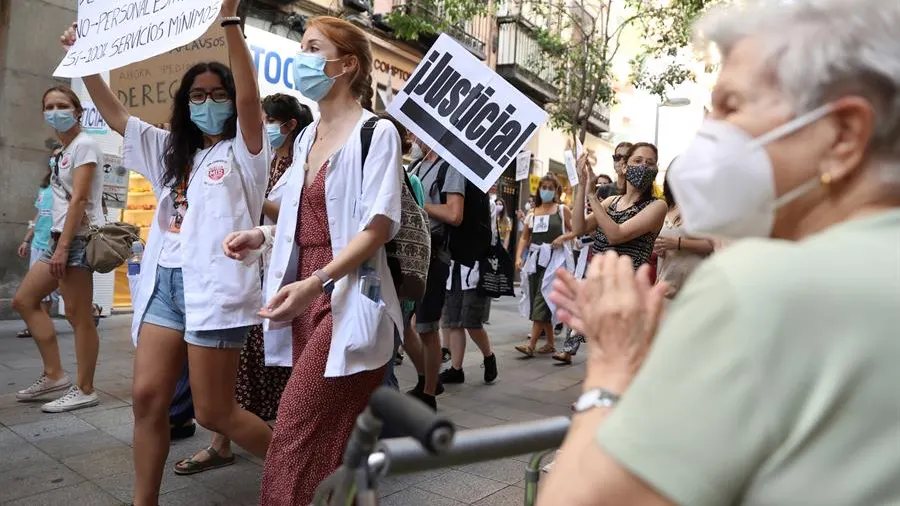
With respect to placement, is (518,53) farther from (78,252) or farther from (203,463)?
(203,463)

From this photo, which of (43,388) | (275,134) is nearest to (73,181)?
(43,388)

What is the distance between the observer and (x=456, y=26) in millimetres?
13734

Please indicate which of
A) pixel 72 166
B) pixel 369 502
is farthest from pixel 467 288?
pixel 369 502

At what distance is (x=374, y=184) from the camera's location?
7.36ft

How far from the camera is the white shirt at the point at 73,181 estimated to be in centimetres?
426

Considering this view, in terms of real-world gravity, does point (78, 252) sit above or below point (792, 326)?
below

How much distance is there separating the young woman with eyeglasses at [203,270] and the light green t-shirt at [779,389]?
2.01 meters

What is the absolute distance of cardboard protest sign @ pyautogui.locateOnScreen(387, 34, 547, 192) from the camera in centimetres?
332

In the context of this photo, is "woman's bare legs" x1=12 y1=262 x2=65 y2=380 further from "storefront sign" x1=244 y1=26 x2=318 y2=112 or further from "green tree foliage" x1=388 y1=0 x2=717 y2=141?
"green tree foliage" x1=388 y1=0 x2=717 y2=141

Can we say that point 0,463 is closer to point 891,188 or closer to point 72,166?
point 72,166

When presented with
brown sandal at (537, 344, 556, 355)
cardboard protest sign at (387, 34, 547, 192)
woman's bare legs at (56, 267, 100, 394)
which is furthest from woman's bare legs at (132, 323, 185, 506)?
brown sandal at (537, 344, 556, 355)

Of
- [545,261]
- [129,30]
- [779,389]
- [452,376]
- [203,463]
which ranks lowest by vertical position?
[452,376]

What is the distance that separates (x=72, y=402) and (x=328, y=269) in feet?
9.47

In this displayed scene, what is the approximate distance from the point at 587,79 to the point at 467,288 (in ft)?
24.8
